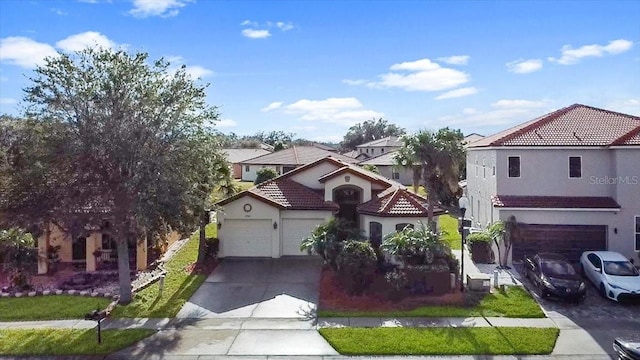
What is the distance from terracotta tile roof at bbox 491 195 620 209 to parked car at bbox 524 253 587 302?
9.03ft

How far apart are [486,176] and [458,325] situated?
12.9 m

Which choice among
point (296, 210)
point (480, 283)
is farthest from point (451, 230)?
point (480, 283)

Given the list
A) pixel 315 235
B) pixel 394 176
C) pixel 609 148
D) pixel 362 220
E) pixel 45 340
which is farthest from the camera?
pixel 394 176

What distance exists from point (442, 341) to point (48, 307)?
576 inches

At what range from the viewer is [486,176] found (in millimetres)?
27516

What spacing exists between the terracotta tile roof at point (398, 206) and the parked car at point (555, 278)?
5044 millimetres

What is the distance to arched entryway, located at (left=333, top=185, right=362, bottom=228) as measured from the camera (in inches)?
1079

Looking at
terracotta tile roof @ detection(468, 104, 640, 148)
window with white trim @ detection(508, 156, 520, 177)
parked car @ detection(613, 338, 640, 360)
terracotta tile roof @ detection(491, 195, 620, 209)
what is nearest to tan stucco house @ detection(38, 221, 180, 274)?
terracotta tile roof @ detection(491, 195, 620, 209)

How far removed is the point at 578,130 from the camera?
83.3 ft

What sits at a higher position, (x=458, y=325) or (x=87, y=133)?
(x=87, y=133)

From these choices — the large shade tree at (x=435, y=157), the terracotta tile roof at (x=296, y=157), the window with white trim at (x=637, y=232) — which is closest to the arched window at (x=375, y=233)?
the large shade tree at (x=435, y=157)

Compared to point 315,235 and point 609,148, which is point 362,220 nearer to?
point 315,235

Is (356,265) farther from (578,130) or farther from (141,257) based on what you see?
(578,130)

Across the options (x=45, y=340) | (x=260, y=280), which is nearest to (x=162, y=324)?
(x=45, y=340)
